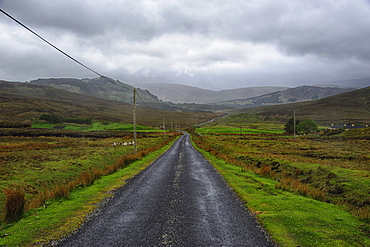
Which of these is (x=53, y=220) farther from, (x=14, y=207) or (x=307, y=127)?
(x=307, y=127)

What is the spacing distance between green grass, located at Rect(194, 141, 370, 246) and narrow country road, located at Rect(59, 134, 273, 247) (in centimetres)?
69

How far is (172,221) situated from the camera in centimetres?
1090

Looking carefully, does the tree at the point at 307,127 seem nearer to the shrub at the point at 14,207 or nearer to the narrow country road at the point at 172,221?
the narrow country road at the point at 172,221

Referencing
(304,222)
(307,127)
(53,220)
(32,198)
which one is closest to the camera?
(304,222)

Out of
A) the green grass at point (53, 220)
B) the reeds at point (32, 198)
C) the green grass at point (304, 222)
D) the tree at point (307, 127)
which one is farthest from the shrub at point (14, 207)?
the tree at point (307, 127)

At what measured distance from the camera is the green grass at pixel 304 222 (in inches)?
350

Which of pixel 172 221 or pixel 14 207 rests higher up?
pixel 14 207

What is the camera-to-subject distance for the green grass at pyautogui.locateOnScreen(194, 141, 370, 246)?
8.89m

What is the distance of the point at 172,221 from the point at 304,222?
5.81 meters

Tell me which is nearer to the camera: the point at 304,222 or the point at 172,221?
the point at 304,222

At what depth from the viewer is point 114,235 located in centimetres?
948

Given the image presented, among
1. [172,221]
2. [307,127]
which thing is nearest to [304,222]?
[172,221]

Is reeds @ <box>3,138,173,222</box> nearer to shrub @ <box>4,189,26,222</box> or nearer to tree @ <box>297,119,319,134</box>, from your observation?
shrub @ <box>4,189,26,222</box>

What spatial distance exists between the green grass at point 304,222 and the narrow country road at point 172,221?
2.27 feet
